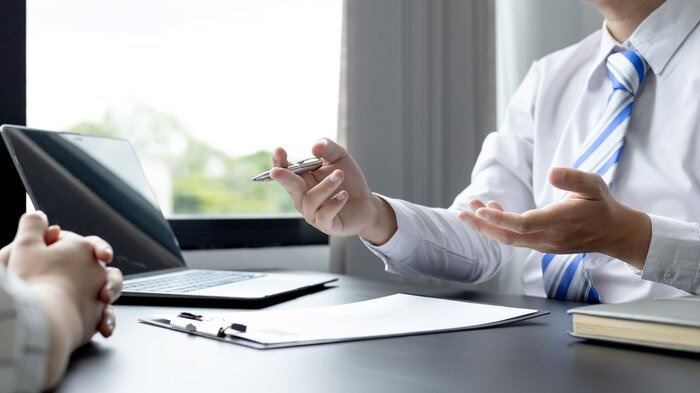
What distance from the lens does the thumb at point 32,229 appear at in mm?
676

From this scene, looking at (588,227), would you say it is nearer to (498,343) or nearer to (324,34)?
(498,343)

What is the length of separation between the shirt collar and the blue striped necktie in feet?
0.08

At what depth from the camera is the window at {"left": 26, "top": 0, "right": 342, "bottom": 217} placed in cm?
176

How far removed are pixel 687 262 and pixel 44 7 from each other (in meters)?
1.45

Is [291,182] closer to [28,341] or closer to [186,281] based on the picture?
[186,281]

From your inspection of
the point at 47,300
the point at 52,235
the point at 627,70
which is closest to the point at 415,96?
the point at 627,70

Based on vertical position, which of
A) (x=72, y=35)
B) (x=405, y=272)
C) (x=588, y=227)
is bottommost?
(x=405, y=272)

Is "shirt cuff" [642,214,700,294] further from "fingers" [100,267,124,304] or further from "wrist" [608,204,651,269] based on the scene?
"fingers" [100,267,124,304]

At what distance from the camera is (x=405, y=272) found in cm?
137

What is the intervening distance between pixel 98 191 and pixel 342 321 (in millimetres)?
617

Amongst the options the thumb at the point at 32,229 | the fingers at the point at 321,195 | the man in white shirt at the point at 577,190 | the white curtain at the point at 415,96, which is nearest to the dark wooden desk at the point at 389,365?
the thumb at the point at 32,229

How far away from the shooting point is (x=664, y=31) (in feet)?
4.50

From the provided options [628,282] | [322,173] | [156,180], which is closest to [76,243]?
[322,173]

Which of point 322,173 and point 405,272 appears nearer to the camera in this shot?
point 322,173
